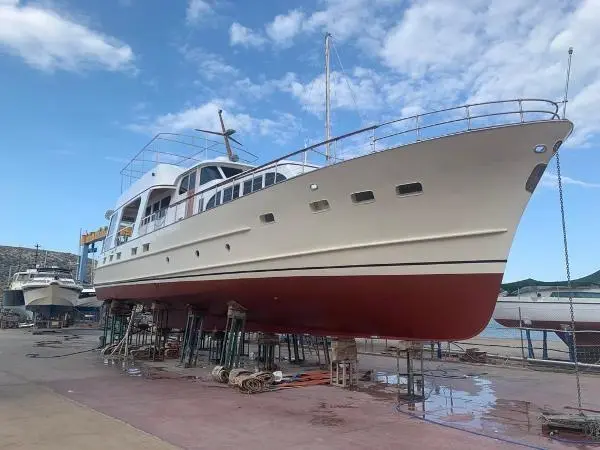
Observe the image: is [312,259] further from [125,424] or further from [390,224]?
[125,424]

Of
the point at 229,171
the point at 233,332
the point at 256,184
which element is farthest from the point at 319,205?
the point at 229,171

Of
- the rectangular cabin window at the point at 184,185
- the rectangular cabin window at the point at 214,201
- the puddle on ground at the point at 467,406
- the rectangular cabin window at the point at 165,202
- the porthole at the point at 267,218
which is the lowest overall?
the puddle on ground at the point at 467,406

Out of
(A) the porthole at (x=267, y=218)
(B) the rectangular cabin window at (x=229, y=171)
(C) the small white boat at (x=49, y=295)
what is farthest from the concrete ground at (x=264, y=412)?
(C) the small white boat at (x=49, y=295)

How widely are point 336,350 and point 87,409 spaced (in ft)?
16.2

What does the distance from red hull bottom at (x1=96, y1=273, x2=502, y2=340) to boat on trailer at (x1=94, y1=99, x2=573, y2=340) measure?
0.07 feet

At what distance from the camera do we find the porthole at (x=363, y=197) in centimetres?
824

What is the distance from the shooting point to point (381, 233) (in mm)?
8172

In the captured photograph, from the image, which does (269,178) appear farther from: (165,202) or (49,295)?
(49,295)

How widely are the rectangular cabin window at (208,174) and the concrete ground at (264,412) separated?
17.1 feet

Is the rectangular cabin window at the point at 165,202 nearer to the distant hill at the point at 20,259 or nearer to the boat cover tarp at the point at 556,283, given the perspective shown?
the boat cover tarp at the point at 556,283

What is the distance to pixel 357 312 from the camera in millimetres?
8859

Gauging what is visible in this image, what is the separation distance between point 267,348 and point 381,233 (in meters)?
5.58

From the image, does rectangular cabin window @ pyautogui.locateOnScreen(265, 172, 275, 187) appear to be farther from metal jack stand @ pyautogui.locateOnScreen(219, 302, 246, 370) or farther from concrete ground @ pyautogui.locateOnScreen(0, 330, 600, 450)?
concrete ground @ pyautogui.locateOnScreen(0, 330, 600, 450)

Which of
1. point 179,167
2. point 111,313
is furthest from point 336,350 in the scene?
point 111,313
